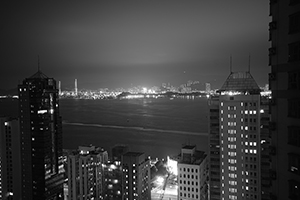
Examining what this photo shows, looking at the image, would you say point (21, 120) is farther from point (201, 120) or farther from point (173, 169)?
point (201, 120)

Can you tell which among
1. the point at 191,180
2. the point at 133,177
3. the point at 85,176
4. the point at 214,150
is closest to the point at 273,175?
the point at 191,180

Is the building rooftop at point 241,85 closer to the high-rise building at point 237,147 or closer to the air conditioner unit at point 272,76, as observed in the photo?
the high-rise building at point 237,147

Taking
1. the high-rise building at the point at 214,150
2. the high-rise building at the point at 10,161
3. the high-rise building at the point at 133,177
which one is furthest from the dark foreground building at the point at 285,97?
the high-rise building at the point at 10,161

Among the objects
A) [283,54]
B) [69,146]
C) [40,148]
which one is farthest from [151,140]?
[283,54]

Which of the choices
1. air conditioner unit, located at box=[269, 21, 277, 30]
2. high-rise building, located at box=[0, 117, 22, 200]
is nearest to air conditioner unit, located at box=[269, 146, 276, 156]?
air conditioner unit, located at box=[269, 21, 277, 30]

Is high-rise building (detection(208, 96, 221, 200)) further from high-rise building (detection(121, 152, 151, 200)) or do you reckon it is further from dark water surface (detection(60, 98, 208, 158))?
dark water surface (detection(60, 98, 208, 158))

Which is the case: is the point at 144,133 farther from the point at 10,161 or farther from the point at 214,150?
the point at 214,150
